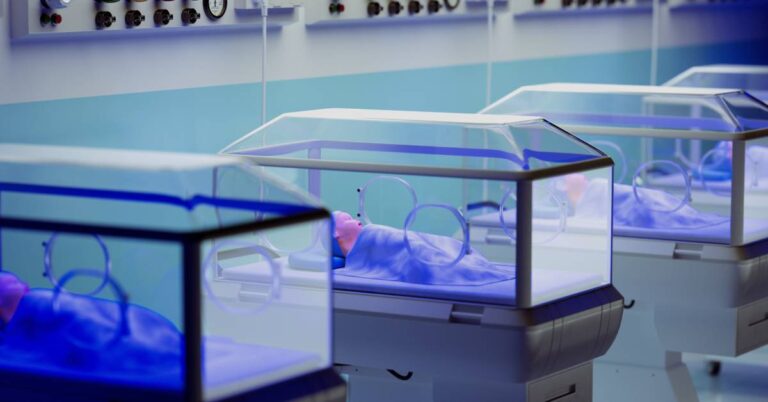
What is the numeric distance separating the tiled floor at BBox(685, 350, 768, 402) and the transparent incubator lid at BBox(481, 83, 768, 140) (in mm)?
1312

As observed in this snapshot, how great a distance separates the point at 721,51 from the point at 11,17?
257 inches

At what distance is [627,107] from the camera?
6.25m

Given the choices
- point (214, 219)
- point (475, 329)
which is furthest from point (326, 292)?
point (475, 329)

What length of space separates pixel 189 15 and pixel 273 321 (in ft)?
6.69

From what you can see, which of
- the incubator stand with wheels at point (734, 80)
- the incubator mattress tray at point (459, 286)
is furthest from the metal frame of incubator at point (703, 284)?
the incubator stand with wheels at point (734, 80)

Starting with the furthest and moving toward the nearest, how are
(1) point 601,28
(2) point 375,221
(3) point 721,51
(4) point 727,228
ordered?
(3) point 721,51
(1) point 601,28
(4) point 727,228
(2) point 375,221

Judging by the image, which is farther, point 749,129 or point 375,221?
point 749,129

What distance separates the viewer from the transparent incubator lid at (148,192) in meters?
3.39

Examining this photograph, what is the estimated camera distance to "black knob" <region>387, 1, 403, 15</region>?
21.6ft

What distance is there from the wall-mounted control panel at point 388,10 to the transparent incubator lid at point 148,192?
2.48 metres

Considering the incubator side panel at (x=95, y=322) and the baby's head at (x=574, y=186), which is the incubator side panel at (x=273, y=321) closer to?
the incubator side panel at (x=95, y=322)

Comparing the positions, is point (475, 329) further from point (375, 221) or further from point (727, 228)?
point (727, 228)

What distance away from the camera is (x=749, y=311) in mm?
5715

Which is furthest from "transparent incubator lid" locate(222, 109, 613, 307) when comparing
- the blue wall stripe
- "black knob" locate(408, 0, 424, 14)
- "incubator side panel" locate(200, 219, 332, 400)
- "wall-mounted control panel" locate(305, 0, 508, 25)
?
"black knob" locate(408, 0, 424, 14)
